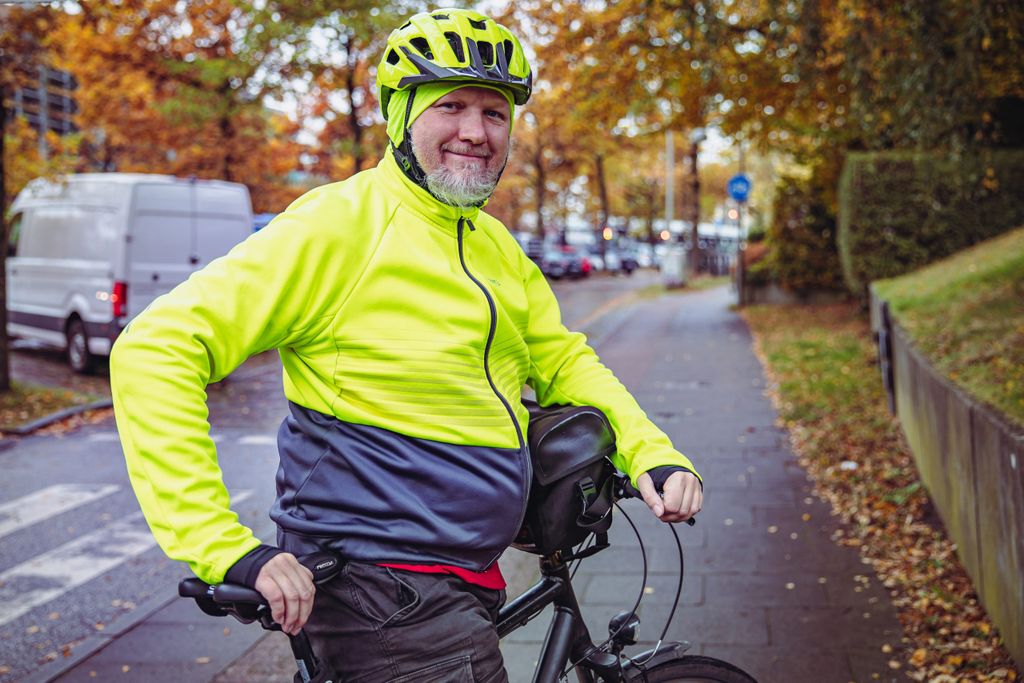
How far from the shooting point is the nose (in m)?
2.14

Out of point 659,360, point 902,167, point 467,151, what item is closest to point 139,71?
point 659,360

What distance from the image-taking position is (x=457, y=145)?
7.06 ft

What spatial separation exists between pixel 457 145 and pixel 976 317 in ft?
22.4

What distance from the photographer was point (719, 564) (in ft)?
18.2

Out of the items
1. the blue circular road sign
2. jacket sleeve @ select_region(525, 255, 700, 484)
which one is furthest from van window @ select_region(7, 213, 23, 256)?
jacket sleeve @ select_region(525, 255, 700, 484)

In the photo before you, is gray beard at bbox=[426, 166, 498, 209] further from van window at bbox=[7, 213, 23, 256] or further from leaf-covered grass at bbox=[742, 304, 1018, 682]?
van window at bbox=[7, 213, 23, 256]

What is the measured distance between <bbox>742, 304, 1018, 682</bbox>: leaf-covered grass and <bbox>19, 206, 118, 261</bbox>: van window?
28.1 ft

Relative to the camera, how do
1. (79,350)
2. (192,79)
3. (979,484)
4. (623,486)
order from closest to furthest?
(623,486)
(979,484)
(79,350)
(192,79)

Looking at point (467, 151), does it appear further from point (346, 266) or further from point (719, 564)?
point (719, 564)

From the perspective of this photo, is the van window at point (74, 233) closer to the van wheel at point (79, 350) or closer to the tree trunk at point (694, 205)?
the van wheel at point (79, 350)

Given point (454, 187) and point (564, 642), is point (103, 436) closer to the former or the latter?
point (564, 642)

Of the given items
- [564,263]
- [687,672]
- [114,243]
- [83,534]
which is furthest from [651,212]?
[687,672]

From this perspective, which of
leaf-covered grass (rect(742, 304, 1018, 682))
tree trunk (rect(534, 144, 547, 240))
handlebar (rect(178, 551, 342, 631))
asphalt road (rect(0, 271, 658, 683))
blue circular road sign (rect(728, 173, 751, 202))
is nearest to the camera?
handlebar (rect(178, 551, 342, 631))

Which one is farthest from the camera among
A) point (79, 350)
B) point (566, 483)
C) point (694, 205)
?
point (694, 205)
